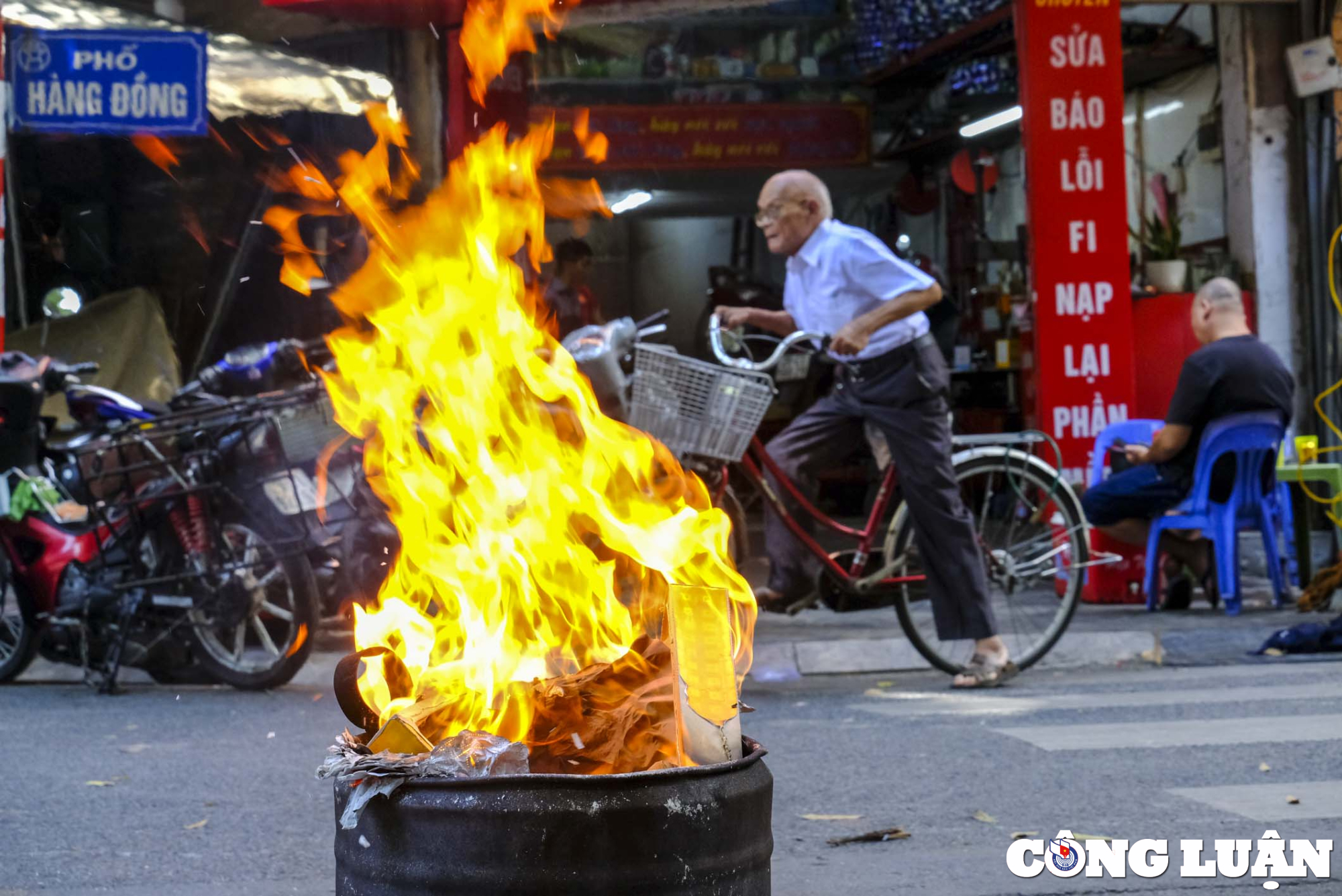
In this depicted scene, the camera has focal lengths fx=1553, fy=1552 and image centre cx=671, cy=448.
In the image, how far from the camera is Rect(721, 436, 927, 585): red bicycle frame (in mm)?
6715

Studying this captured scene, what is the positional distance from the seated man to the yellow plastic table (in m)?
0.47

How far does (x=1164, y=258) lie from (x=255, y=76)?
6.05 meters

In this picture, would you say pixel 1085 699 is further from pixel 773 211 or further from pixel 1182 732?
pixel 773 211

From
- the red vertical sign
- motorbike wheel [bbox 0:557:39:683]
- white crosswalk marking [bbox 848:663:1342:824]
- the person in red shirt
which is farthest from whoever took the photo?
the person in red shirt

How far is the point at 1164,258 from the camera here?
10.4 m

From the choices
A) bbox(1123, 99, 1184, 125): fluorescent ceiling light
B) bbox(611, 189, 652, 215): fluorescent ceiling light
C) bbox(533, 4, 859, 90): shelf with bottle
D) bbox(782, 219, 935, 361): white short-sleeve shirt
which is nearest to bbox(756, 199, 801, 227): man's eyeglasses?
bbox(782, 219, 935, 361): white short-sleeve shirt

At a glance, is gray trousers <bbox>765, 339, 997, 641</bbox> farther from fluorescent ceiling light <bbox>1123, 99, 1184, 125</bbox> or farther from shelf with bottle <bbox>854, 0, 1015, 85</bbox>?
fluorescent ceiling light <bbox>1123, 99, 1184, 125</bbox>

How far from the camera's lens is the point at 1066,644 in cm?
766

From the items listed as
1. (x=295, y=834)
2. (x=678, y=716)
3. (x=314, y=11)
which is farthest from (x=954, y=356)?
(x=678, y=716)

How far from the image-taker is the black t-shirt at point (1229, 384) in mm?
8367

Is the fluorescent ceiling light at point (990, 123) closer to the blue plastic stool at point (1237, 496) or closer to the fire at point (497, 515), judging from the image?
the blue plastic stool at point (1237, 496)

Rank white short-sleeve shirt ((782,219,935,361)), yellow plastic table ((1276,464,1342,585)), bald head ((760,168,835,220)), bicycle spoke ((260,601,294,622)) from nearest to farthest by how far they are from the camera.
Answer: white short-sleeve shirt ((782,219,935,361)) → bald head ((760,168,835,220)) → bicycle spoke ((260,601,294,622)) → yellow plastic table ((1276,464,1342,585))

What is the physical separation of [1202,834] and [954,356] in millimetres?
10234

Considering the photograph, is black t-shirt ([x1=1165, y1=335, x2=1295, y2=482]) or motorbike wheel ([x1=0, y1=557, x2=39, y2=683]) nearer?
motorbike wheel ([x1=0, y1=557, x2=39, y2=683])
